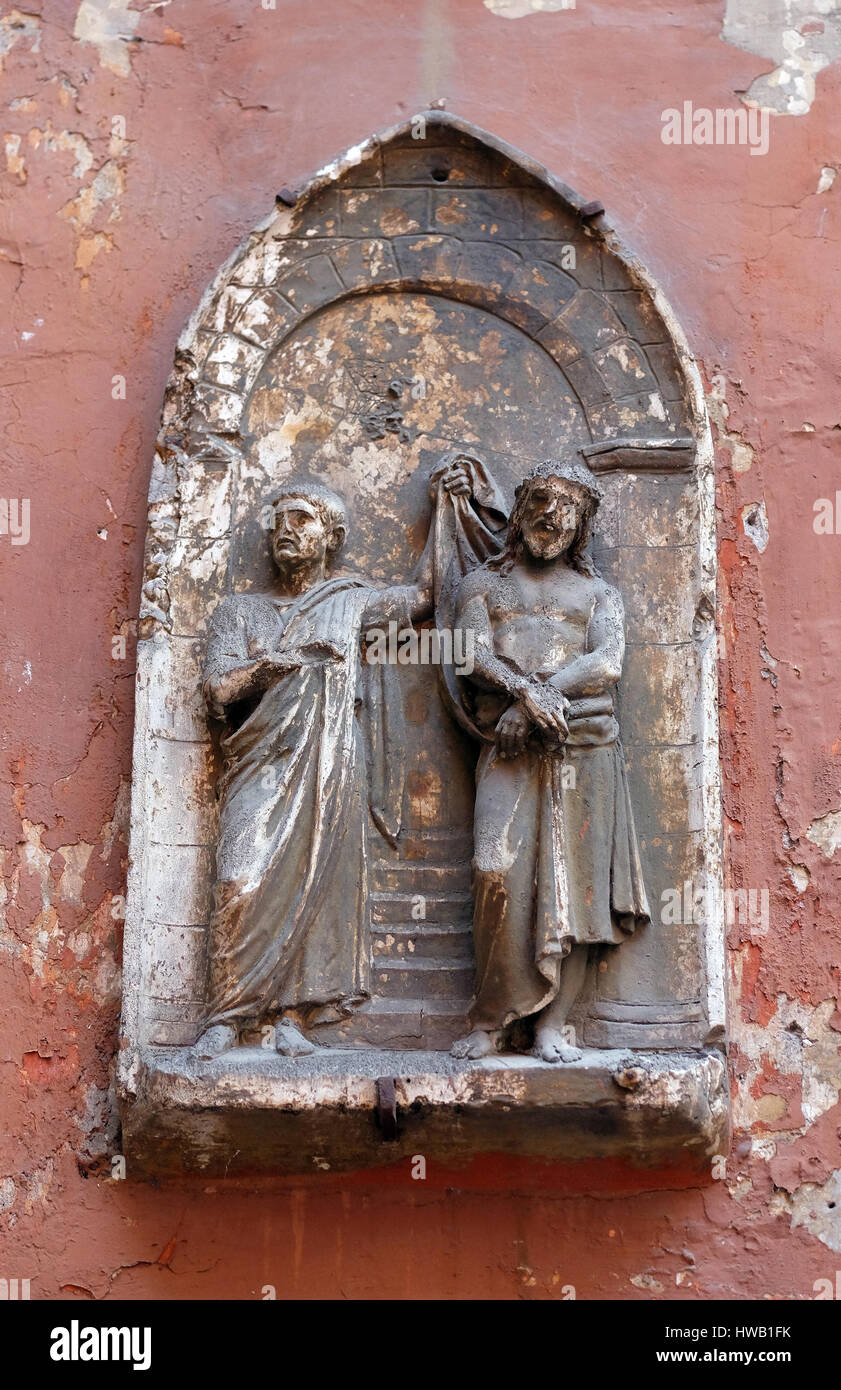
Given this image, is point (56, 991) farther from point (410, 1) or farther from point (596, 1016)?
point (410, 1)

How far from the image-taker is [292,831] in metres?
5.58

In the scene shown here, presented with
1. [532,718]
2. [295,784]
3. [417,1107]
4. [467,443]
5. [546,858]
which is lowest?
[417,1107]

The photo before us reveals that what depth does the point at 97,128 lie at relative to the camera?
21.2 feet

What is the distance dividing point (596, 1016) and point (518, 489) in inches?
61.4

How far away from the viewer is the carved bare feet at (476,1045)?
17.6ft

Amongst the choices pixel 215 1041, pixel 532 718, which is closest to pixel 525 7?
pixel 532 718

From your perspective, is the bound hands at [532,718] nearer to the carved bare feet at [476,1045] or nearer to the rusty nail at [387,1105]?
the carved bare feet at [476,1045]

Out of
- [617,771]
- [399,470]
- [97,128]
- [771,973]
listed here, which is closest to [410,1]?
[97,128]

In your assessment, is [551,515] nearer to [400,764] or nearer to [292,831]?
[400,764]

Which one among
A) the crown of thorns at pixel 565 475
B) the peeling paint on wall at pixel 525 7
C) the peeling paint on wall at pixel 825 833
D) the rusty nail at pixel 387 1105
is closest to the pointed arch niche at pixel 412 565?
the rusty nail at pixel 387 1105

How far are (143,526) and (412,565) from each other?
2.79 feet

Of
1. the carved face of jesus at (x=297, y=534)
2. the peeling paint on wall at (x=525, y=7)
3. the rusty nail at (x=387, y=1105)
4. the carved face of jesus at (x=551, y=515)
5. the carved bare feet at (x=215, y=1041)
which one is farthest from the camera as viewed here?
the peeling paint on wall at (x=525, y=7)

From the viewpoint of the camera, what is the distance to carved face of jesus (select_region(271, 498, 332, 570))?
586 cm

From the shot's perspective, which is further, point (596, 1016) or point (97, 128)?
point (97, 128)
